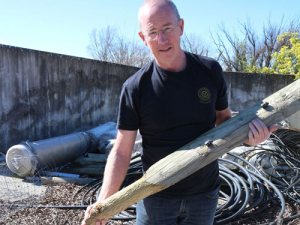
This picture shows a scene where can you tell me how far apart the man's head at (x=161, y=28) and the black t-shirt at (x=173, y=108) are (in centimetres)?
12

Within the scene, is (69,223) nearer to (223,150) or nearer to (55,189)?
(55,189)

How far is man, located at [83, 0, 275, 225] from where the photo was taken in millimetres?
1689

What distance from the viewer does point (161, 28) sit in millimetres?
1597

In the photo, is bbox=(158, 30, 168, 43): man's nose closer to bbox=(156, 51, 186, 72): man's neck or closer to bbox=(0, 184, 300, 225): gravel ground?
bbox=(156, 51, 186, 72): man's neck

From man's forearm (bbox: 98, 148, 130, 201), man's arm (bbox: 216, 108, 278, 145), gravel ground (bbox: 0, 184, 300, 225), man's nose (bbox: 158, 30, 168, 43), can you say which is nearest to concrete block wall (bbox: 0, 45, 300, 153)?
gravel ground (bbox: 0, 184, 300, 225)

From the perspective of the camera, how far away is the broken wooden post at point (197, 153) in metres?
1.58

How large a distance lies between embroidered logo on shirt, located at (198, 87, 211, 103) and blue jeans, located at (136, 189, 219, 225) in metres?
0.58

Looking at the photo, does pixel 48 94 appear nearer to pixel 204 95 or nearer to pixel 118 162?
pixel 118 162

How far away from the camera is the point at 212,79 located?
1784 millimetres

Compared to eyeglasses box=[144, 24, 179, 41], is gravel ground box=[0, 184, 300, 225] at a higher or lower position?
lower

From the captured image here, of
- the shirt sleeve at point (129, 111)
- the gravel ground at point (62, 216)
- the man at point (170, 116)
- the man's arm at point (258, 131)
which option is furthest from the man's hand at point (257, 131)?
the gravel ground at point (62, 216)

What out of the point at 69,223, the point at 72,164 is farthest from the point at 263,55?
the point at 69,223

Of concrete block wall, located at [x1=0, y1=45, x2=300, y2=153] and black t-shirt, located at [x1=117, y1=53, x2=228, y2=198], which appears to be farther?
concrete block wall, located at [x1=0, y1=45, x2=300, y2=153]

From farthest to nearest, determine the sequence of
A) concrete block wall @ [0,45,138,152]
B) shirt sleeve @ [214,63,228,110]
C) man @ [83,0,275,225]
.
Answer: concrete block wall @ [0,45,138,152]
shirt sleeve @ [214,63,228,110]
man @ [83,0,275,225]
